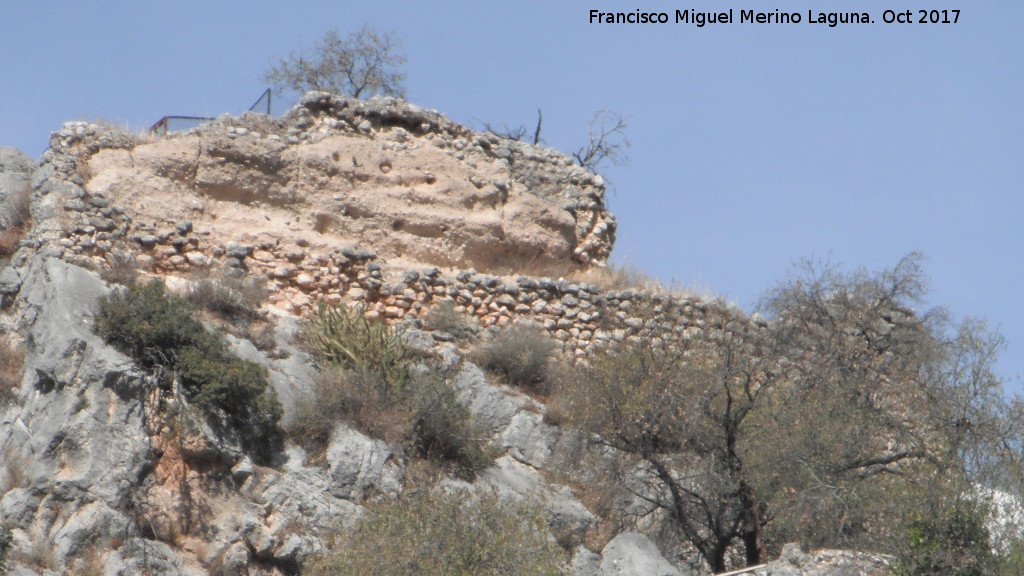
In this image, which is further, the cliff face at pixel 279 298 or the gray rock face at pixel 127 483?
the cliff face at pixel 279 298

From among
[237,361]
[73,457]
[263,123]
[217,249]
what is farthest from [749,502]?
[263,123]

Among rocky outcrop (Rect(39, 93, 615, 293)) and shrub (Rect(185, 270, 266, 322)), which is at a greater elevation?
rocky outcrop (Rect(39, 93, 615, 293))

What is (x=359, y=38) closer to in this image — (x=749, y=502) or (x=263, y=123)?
(x=263, y=123)

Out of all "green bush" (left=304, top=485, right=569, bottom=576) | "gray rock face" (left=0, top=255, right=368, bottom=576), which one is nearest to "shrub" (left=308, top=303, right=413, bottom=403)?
"gray rock face" (left=0, top=255, right=368, bottom=576)

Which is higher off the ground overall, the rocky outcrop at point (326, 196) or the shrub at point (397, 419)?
the rocky outcrop at point (326, 196)

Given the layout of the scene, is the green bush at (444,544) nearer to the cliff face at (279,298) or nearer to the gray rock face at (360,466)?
the cliff face at (279,298)

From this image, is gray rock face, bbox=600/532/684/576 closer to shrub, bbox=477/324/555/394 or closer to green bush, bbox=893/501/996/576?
green bush, bbox=893/501/996/576

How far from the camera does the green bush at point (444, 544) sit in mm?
10688

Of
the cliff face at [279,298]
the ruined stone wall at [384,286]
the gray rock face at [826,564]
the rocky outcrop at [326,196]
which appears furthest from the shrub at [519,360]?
the gray rock face at [826,564]

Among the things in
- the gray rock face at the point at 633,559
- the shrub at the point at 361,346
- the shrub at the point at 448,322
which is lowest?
the gray rock face at the point at 633,559

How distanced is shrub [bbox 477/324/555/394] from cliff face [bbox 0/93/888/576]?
39 centimetres

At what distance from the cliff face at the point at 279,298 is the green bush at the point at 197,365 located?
22cm

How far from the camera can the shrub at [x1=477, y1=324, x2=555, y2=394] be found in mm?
15922

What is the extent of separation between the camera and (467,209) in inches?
719
